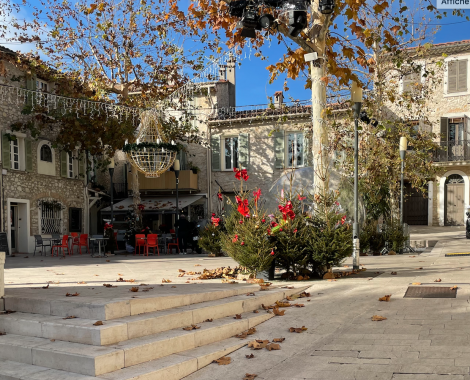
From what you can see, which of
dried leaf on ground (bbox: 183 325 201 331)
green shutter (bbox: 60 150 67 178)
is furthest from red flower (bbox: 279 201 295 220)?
green shutter (bbox: 60 150 67 178)

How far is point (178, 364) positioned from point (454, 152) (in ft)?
84.6

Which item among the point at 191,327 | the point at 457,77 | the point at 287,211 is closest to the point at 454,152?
the point at 457,77

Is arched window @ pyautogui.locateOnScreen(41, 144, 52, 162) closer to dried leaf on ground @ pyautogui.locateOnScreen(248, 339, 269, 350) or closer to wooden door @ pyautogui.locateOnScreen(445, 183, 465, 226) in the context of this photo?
dried leaf on ground @ pyautogui.locateOnScreen(248, 339, 269, 350)

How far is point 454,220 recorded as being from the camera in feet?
89.3

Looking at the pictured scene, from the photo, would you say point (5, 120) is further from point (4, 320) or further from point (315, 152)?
point (4, 320)

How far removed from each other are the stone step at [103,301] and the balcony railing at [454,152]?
917 inches

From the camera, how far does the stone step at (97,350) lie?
4395mm

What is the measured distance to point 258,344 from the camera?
5.55 metres

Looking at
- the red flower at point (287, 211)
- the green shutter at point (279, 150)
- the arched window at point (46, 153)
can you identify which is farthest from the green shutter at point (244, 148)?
the red flower at point (287, 211)

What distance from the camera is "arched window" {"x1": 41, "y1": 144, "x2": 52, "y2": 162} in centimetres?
2271

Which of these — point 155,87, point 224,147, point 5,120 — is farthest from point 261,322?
point 224,147

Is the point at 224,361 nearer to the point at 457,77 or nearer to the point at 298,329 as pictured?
the point at 298,329

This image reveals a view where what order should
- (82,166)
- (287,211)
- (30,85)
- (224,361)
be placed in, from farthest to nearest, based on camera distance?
1. (82,166)
2. (30,85)
3. (287,211)
4. (224,361)

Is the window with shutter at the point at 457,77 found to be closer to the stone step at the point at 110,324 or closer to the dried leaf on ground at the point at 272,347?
the stone step at the point at 110,324
